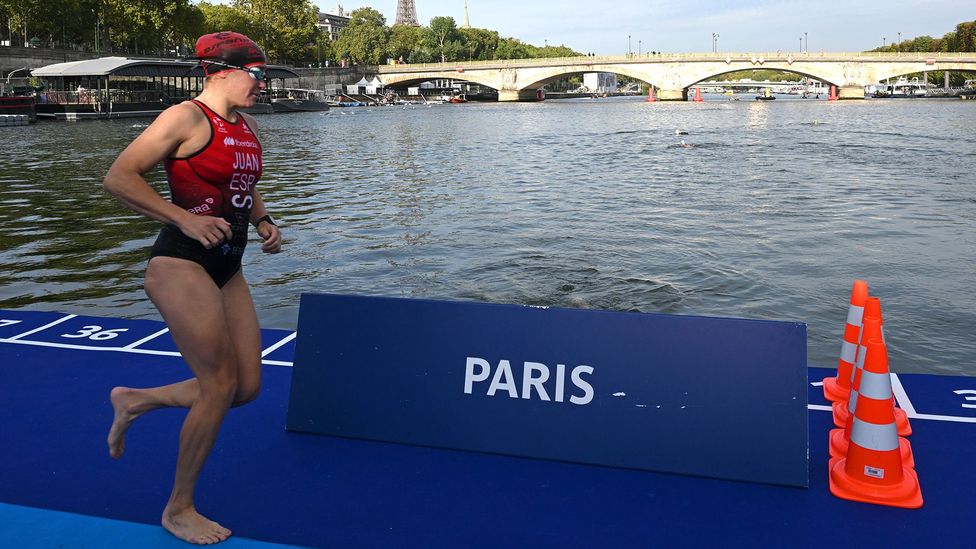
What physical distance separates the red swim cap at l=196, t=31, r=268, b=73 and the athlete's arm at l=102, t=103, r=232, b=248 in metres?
0.28

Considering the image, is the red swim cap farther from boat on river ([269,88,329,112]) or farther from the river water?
boat on river ([269,88,329,112])

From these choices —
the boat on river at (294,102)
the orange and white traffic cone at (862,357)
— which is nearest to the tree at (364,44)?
the boat on river at (294,102)

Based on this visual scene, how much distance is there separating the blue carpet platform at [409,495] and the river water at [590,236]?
3536 millimetres

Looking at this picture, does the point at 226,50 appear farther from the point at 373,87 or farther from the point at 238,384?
the point at 373,87

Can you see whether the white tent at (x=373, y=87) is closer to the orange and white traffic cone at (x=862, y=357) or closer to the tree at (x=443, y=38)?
the tree at (x=443, y=38)

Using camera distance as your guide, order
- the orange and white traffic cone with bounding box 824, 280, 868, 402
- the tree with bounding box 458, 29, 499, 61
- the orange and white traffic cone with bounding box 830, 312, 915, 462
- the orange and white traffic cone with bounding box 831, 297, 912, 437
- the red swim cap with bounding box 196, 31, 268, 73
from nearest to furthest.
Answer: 1. the red swim cap with bounding box 196, 31, 268, 73
2. the orange and white traffic cone with bounding box 830, 312, 915, 462
3. the orange and white traffic cone with bounding box 831, 297, 912, 437
4. the orange and white traffic cone with bounding box 824, 280, 868, 402
5. the tree with bounding box 458, 29, 499, 61

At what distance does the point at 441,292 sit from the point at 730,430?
6229 millimetres

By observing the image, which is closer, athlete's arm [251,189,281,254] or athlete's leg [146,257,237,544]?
athlete's leg [146,257,237,544]

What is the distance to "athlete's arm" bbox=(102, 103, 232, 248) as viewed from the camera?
10.0 feet

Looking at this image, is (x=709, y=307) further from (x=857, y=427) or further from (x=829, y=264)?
(x=857, y=427)

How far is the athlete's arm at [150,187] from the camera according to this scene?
10.0 feet

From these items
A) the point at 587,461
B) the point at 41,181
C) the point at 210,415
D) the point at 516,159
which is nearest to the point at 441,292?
the point at 587,461

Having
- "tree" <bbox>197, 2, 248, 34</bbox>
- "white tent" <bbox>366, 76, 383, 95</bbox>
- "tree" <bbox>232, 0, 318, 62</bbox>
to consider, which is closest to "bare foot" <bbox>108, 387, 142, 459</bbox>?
"tree" <bbox>197, 2, 248, 34</bbox>

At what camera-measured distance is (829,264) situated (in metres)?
11.2
